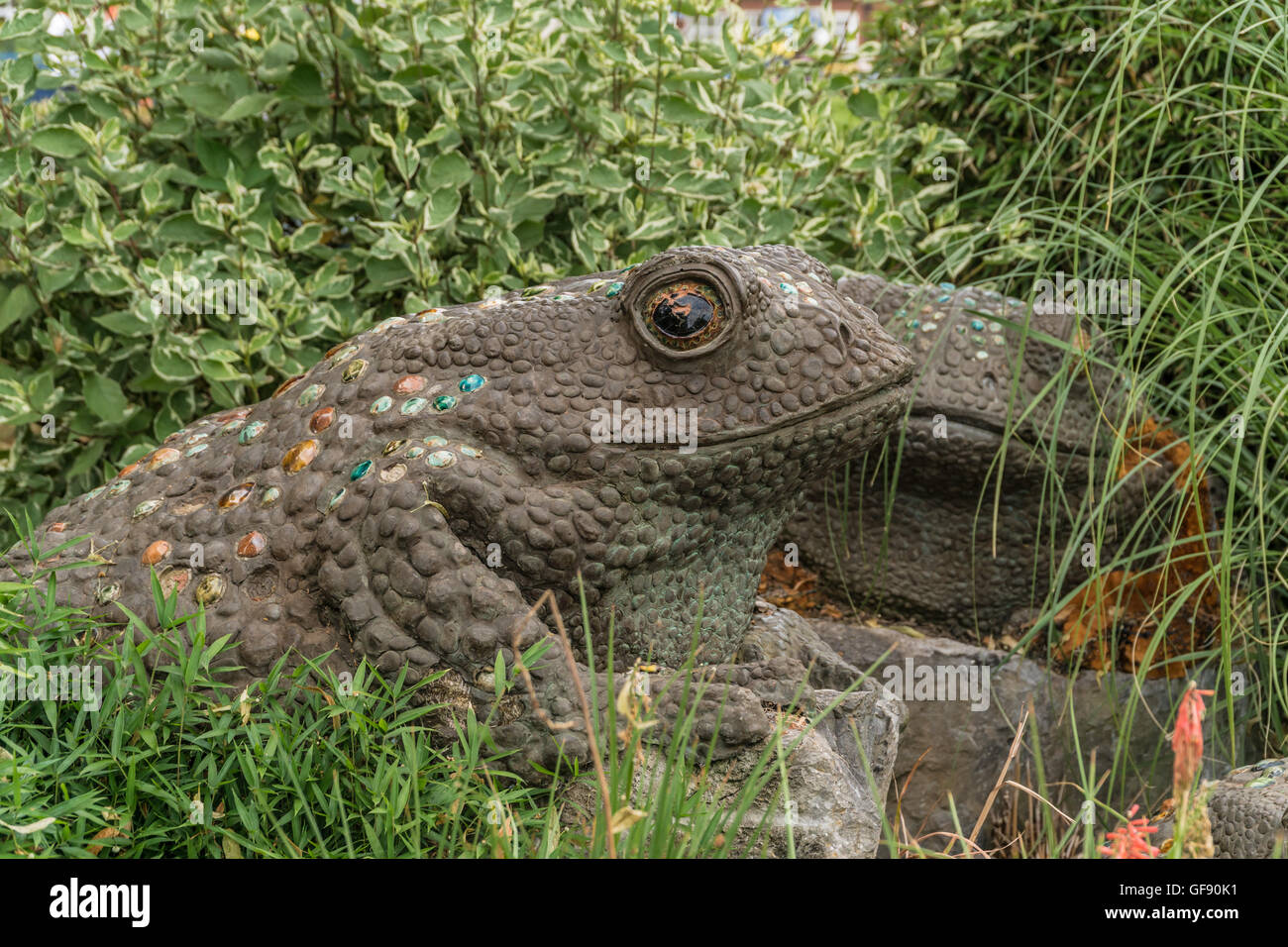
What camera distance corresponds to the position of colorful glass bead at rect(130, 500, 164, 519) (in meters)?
2.72

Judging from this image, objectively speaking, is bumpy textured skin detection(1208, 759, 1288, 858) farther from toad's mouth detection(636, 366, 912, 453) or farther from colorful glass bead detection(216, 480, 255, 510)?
colorful glass bead detection(216, 480, 255, 510)

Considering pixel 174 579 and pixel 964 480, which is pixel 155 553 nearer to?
pixel 174 579

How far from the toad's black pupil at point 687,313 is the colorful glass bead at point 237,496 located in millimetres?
1003

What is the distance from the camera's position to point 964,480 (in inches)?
151

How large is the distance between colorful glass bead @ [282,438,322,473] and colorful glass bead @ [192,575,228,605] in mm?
281

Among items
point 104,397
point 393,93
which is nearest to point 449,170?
point 393,93

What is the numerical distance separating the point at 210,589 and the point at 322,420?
440mm

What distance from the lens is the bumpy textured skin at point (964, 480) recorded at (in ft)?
12.3

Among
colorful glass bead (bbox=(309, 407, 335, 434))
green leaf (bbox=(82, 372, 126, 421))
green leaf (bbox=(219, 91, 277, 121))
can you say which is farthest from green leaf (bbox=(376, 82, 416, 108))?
colorful glass bead (bbox=(309, 407, 335, 434))

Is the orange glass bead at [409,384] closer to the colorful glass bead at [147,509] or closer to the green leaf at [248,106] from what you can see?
the colorful glass bead at [147,509]

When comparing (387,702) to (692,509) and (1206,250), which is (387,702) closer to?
(692,509)

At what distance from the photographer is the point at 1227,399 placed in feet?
12.8

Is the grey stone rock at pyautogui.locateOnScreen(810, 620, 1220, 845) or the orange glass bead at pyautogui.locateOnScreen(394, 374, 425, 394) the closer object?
the orange glass bead at pyautogui.locateOnScreen(394, 374, 425, 394)
